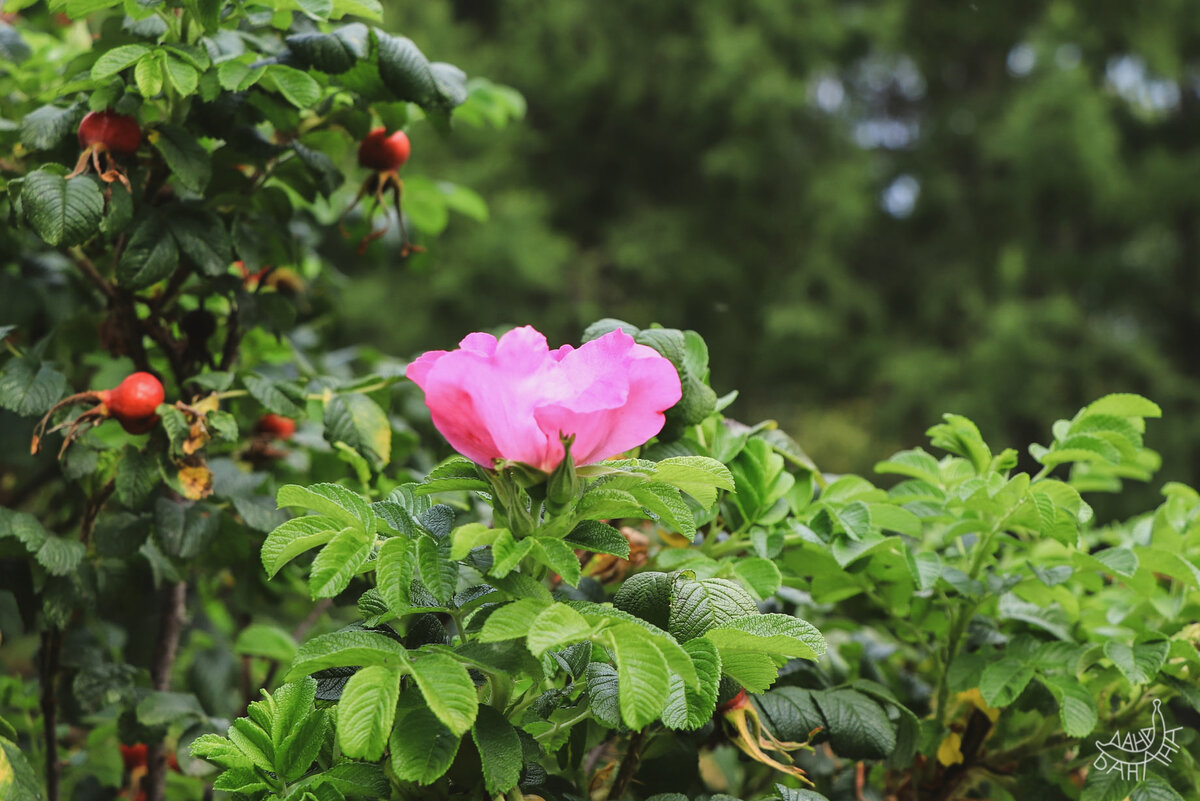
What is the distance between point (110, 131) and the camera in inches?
34.5

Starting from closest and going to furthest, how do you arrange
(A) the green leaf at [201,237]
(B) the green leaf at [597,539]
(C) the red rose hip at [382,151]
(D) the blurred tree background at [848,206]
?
(B) the green leaf at [597,539], (A) the green leaf at [201,237], (C) the red rose hip at [382,151], (D) the blurred tree background at [848,206]

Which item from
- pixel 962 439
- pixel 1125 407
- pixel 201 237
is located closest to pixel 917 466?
pixel 962 439

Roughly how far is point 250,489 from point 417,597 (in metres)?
0.53

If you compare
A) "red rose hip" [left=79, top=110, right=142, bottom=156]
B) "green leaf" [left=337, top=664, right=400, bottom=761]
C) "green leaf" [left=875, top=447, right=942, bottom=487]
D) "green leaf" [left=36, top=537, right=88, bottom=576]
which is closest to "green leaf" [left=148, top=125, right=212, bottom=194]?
"red rose hip" [left=79, top=110, right=142, bottom=156]

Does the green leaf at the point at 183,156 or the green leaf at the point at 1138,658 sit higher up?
the green leaf at the point at 1138,658

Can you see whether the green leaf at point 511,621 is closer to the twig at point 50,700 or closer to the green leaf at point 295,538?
the green leaf at point 295,538

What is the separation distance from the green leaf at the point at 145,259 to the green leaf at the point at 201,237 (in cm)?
2

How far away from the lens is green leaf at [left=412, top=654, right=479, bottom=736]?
1.65 ft

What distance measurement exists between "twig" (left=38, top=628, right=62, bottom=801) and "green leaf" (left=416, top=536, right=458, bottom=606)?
641mm

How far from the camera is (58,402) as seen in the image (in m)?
0.90

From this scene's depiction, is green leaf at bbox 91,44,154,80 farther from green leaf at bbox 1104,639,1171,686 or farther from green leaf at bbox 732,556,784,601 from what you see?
green leaf at bbox 1104,639,1171,686

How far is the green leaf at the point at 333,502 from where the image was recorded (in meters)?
0.56

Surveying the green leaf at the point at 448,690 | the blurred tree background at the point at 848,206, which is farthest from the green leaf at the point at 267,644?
the blurred tree background at the point at 848,206

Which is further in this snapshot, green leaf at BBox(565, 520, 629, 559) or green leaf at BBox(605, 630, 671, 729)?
green leaf at BBox(565, 520, 629, 559)
